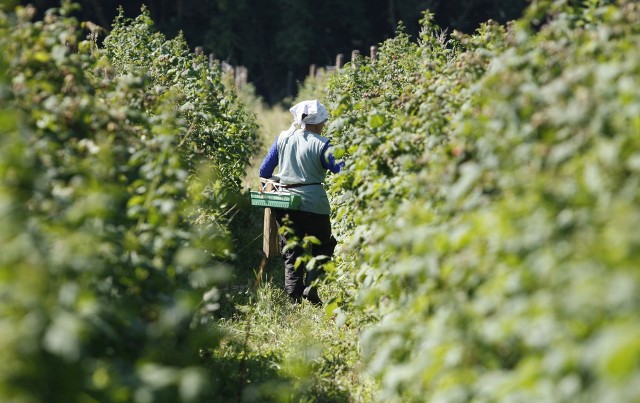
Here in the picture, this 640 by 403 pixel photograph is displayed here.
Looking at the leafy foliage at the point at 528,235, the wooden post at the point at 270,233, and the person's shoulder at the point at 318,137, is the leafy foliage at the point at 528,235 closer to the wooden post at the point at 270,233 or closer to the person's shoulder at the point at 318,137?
the person's shoulder at the point at 318,137

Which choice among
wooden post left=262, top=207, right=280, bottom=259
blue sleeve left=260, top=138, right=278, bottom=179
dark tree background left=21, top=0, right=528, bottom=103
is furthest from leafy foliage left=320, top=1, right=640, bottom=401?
dark tree background left=21, top=0, right=528, bottom=103

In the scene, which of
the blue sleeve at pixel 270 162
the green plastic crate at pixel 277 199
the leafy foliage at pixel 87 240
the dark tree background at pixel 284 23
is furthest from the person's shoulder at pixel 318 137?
the dark tree background at pixel 284 23

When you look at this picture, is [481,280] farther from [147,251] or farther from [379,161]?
[379,161]

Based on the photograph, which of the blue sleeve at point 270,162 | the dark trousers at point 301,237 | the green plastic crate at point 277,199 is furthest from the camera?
the blue sleeve at point 270,162

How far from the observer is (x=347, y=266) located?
5473mm

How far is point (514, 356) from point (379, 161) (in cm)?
192

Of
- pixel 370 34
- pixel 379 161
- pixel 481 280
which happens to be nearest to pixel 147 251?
pixel 481 280

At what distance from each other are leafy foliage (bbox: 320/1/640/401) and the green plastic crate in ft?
8.69

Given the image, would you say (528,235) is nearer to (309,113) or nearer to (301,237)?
(309,113)

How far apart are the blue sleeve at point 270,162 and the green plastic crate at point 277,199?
0.42 m

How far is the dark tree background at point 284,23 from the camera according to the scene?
37188mm

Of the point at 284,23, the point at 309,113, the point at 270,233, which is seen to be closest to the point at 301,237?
the point at 270,233

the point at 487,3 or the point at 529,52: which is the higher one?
the point at 487,3

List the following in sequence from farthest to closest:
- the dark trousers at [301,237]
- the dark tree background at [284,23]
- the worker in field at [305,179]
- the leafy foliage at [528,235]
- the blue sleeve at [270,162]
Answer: the dark tree background at [284,23]
the blue sleeve at [270,162]
the dark trousers at [301,237]
the worker in field at [305,179]
the leafy foliage at [528,235]
